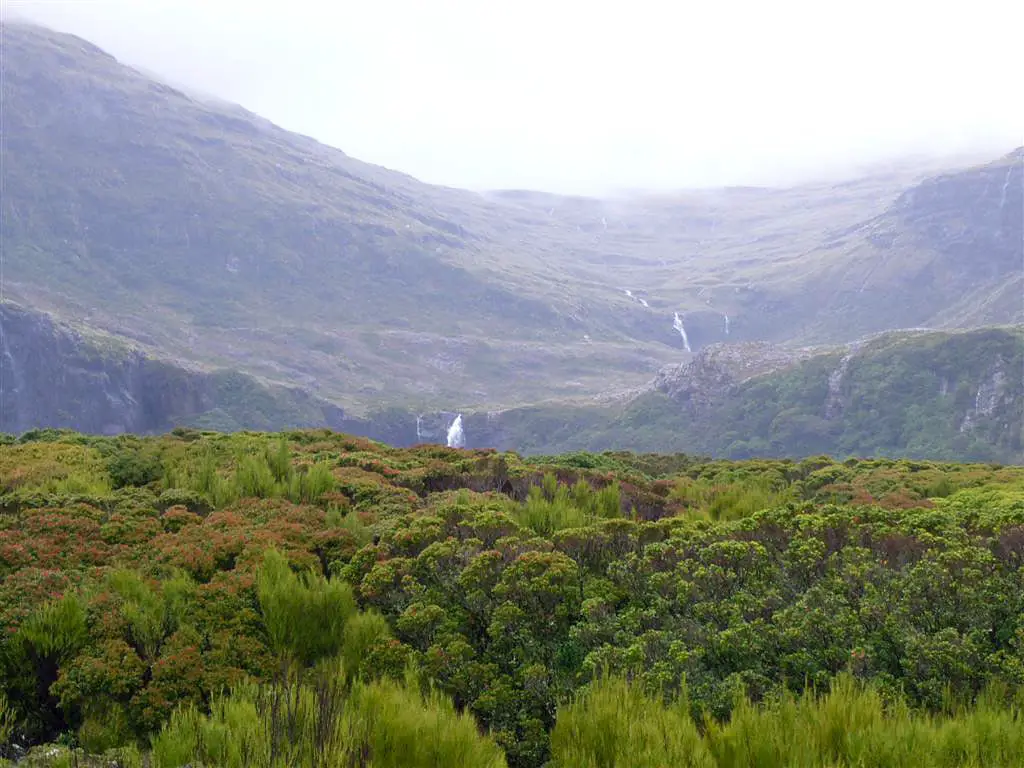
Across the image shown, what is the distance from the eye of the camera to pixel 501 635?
340 inches

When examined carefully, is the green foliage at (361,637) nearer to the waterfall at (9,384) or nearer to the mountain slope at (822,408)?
the mountain slope at (822,408)

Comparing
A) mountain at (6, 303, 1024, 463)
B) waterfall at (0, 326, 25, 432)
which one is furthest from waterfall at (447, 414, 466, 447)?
waterfall at (0, 326, 25, 432)

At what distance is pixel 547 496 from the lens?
48.9 feet

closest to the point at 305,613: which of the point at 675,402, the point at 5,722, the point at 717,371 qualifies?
the point at 5,722

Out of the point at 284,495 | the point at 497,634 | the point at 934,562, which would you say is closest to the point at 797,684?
the point at 934,562

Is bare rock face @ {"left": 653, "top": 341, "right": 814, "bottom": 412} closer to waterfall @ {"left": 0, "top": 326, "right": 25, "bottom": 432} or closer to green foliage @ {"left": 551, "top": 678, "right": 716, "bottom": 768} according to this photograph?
waterfall @ {"left": 0, "top": 326, "right": 25, "bottom": 432}

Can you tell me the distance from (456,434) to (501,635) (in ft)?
586

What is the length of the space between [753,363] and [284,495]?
180519 millimetres

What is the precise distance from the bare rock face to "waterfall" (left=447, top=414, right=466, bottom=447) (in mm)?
47609

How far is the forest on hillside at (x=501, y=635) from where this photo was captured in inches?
226

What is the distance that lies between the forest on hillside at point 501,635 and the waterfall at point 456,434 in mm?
170092

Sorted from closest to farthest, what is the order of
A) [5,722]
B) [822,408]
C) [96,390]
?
[5,722]
[822,408]
[96,390]

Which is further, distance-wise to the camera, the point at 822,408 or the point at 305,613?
the point at 822,408

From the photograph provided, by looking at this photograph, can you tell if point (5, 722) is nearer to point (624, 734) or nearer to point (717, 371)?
point (624, 734)
